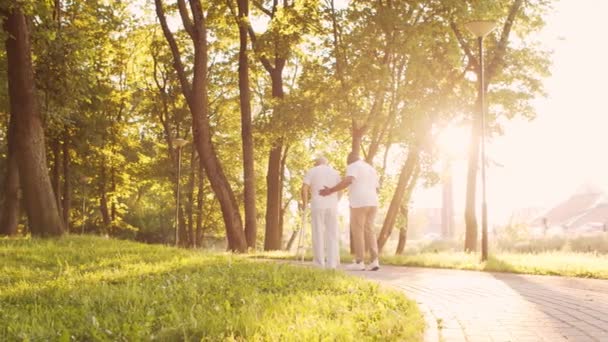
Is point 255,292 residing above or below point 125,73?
below

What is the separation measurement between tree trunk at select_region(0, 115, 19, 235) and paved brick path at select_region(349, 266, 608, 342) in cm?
1408

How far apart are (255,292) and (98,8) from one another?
15.7 m

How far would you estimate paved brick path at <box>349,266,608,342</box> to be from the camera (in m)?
5.55

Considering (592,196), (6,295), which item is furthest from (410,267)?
(592,196)

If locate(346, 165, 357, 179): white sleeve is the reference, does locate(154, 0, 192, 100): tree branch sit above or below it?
above

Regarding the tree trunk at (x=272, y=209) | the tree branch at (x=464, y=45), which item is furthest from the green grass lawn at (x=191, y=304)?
the tree trunk at (x=272, y=209)

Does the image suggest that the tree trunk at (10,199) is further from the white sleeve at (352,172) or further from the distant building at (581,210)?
the distant building at (581,210)

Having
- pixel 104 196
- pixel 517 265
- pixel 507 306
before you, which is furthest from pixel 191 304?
pixel 104 196

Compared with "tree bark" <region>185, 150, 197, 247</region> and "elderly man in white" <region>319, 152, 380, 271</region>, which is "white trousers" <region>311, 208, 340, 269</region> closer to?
"elderly man in white" <region>319, 152, 380, 271</region>

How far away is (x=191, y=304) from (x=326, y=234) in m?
5.47

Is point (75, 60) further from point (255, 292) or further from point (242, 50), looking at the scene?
point (255, 292)

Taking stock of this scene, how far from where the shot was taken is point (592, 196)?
70500 millimetres

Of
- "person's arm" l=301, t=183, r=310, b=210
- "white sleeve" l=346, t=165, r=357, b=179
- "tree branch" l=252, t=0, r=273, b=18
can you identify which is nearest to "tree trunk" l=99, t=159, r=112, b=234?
"tree branch" l=252, t=0, r=273, b=18

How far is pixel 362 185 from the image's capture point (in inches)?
452
